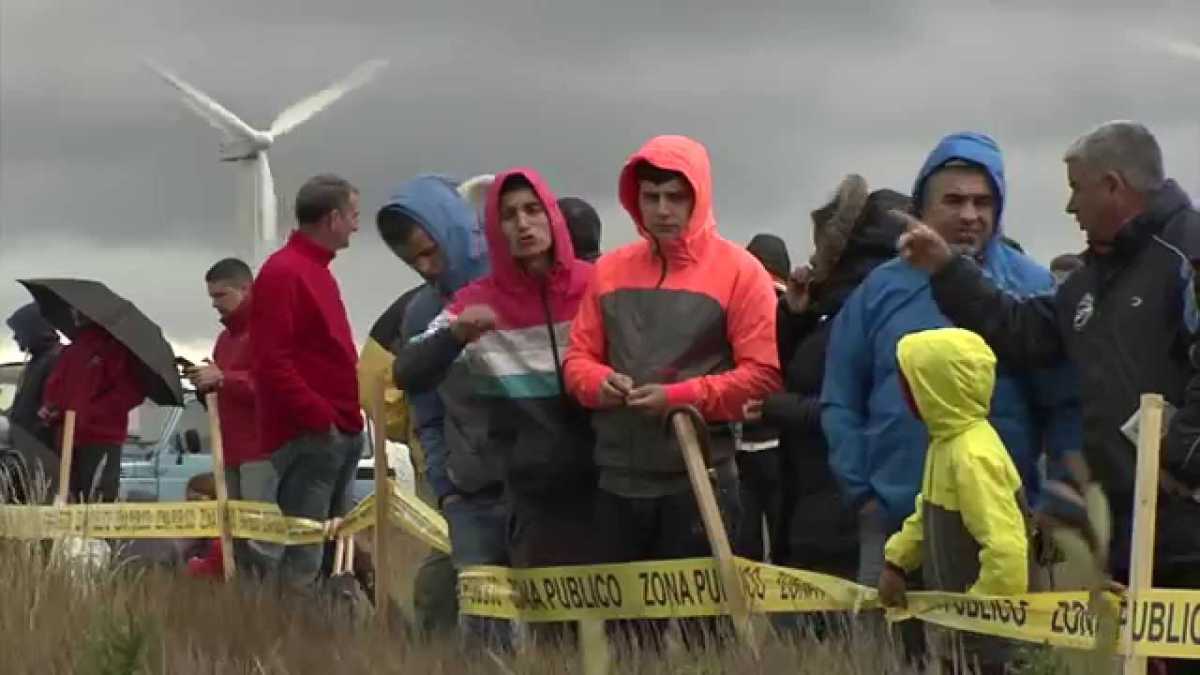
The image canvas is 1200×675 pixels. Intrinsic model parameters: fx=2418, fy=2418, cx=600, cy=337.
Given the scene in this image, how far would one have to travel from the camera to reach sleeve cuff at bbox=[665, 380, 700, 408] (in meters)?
6.28

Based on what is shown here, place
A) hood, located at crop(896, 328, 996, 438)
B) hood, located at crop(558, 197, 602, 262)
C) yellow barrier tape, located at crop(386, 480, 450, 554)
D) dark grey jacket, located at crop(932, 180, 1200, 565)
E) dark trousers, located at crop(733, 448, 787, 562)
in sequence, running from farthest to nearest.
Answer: yellow barrier tape, located at crop(386, 480, 450, 554) < hood, located at crop(558, 197, 602, 262) < dark trousers, located at crop(733, 448, 787, 562) < hood, located at crop(896, 328, 996, 438) < dark grey jacket, located at crop(932, 180, 1200, 565)

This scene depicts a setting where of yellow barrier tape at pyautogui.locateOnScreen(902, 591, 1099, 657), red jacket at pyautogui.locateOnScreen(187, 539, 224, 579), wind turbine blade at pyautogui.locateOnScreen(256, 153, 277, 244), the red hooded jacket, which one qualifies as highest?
wind turbine blade at pyautogui.locateOnScreen(256, 153, 277, 244)

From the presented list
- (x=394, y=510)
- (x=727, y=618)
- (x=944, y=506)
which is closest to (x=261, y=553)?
(x=394, y=510)

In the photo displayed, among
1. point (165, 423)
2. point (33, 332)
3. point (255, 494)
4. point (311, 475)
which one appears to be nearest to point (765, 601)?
point (311, 475)

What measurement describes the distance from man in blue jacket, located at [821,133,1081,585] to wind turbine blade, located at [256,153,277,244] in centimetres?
2606

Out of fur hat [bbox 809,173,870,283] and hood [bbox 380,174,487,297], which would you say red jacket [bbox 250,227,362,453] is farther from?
fur hat [bbox 809,173,870,283]

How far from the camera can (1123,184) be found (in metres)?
5.54

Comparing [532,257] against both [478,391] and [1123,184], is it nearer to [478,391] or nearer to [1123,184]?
[478,391]

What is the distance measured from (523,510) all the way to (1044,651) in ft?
13.4

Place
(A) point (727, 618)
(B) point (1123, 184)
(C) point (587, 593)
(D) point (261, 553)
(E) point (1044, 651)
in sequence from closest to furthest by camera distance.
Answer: (E) point (1044, 651) → (B) point (1123, 184) → (A) point (727, 618) → (C) point (587, 593) → (D) point (261, 553)

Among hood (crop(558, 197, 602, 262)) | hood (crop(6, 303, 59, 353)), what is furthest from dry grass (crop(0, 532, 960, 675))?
hood (crop(6, 303, 59, 353))

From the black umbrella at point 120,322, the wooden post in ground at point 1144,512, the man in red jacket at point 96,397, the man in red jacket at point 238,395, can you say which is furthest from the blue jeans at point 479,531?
the man in red jacket at point 96,397

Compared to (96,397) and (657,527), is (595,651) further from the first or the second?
(96,397)

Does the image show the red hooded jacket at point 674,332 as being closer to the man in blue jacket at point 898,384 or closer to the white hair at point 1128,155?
the man in blue jacket at point 898,384
